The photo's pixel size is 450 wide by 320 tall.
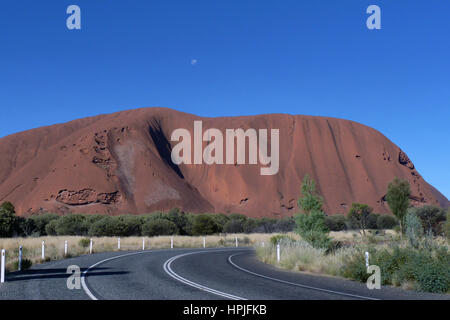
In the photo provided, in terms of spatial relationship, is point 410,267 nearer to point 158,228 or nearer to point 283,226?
point 158,228

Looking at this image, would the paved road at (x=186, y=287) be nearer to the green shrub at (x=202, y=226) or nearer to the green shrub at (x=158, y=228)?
the green shrub at (x=158, y=228)

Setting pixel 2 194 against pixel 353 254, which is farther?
pixel 2 194

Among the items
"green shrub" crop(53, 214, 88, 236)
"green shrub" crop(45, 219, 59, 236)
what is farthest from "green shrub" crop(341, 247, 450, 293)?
"green shrub" crop(45, 219, 59, 236)

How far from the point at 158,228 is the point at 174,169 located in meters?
43.2

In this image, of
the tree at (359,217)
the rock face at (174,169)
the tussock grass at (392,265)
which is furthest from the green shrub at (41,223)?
the tree at (359,217)

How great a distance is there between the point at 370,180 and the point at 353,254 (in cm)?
8300

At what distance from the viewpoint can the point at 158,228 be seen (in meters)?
48.6

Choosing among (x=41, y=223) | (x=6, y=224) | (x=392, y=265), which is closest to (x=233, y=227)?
(x=41, y=223)

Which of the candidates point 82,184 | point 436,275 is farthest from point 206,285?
point 82,184

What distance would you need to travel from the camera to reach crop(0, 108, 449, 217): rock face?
257 ft

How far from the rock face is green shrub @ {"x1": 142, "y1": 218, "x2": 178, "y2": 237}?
27857 mm

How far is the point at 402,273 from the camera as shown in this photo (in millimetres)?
11914

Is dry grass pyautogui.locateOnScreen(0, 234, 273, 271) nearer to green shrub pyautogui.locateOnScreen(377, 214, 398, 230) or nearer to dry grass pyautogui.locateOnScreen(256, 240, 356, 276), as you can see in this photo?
dry grass pyautogui.locateOnScreen(256, 240, 356, 276)
